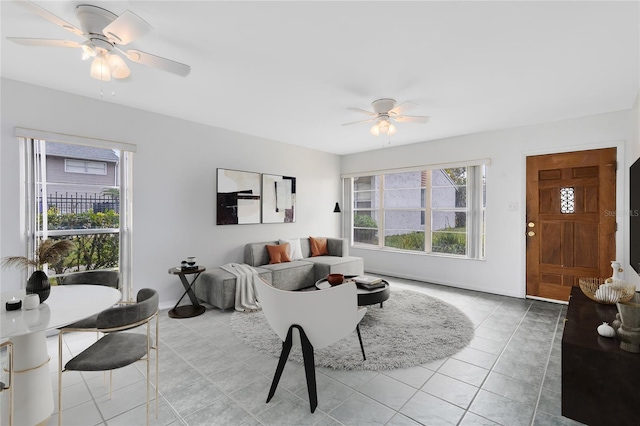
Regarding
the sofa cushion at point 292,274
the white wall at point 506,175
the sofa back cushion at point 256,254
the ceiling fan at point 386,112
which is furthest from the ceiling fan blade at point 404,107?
the sofa back cushion at point 256,254

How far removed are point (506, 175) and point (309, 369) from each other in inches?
166

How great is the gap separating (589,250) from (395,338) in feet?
9.87

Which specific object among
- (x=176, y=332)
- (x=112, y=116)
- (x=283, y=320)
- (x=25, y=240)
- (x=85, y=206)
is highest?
(x=112, y=116)

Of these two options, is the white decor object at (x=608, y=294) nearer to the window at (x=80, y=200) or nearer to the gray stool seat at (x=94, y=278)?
the gray stool seat at (x=94, y=278)

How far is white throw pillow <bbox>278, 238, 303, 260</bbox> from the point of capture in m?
5.21

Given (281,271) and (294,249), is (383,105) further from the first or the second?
(294,249)

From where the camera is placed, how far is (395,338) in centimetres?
299

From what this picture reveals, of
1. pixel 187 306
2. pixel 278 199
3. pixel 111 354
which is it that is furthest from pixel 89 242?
pixel 278 199

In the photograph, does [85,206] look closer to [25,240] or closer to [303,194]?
[25,240]

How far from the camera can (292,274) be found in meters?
4.65

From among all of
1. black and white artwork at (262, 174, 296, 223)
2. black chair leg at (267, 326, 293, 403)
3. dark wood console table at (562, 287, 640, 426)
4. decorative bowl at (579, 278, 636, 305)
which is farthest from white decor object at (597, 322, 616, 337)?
black and white artwork at (262, 174, 296, 223)

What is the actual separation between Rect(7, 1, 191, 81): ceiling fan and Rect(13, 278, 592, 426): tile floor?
233 centimetres

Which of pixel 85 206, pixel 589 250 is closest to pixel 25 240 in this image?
pixel 85 206

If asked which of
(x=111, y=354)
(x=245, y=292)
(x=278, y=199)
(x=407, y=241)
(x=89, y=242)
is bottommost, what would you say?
(x=245, y=292)
